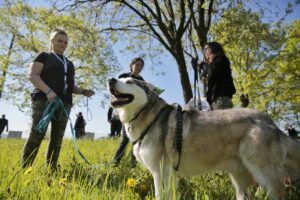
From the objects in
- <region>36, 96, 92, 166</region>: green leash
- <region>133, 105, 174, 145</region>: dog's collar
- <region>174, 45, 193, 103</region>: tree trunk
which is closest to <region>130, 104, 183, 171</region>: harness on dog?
<region>133, 105, 174, 145</region>: dog's collar

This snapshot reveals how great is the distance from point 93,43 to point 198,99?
11749mm

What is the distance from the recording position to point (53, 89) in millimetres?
4387

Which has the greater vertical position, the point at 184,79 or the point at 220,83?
the point at 184,79

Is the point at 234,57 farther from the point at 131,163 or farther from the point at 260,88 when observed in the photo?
the point at 131,163

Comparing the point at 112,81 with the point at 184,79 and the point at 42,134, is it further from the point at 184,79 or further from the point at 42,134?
the point at 184,79

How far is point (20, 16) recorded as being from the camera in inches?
830

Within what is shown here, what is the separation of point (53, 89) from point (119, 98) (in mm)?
1233

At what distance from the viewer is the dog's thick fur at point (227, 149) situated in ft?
9.98

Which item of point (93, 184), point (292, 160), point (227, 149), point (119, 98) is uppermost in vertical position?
point (119, 98)

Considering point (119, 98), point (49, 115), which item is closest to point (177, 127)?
point (119, 98)

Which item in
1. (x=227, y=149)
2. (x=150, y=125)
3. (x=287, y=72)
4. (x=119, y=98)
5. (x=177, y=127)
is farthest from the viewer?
(x=287, y=72)

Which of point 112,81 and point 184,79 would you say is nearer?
point 112,81

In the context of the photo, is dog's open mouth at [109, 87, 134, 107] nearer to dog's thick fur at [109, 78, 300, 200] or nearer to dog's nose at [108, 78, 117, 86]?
dog's nose at [108, 78, 117, 86]

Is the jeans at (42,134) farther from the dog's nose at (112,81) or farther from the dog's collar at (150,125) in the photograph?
the dog's collar at (150,125)
